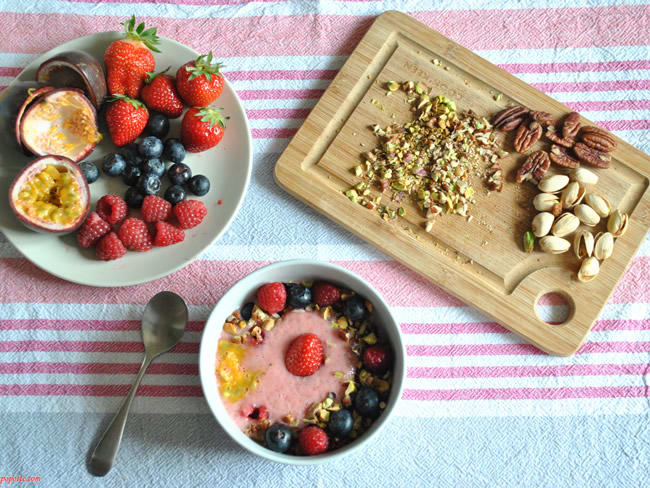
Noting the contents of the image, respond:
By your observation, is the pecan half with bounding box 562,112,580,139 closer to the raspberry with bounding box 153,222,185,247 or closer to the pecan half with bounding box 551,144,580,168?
the pecan half with bounding box 551,144,580,168

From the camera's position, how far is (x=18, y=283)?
1.46 metres

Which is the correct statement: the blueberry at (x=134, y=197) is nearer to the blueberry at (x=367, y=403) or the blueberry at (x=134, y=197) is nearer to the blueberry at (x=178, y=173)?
the blueberry at (x=178, y=173)

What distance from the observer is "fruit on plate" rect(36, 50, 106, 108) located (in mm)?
1376

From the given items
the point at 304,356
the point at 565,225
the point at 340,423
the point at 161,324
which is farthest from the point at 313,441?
the point at 565,225

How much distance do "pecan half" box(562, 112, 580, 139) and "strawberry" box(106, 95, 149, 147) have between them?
1.12m

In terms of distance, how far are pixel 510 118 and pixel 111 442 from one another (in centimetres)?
133

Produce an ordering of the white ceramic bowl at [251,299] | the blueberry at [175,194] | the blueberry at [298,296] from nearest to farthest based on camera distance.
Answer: the white ceramic bowl at [251,299]
the blueberry at [298,296]
the blueberry at [175,194]

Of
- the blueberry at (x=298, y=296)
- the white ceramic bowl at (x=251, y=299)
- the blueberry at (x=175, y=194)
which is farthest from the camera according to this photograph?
the blueberry at (x=175, y=194)

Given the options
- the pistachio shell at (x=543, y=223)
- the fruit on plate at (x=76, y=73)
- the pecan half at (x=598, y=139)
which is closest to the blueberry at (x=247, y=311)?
the fruit on plate at (x=76, y=73)

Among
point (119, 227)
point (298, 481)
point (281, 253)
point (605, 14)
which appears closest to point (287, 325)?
point (281, 253)

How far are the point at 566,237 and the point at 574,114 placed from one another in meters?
0.34

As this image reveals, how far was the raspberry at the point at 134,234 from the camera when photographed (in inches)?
53.9

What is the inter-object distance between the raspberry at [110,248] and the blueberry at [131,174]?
15 centimetres

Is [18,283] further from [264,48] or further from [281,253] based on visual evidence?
[264,48]
